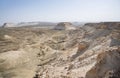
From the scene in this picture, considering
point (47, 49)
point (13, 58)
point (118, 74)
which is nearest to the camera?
point (118, 74)

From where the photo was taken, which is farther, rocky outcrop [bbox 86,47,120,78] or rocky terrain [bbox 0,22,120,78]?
rocky terrain [bbox 0,22,120,78]

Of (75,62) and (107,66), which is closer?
(107,66)

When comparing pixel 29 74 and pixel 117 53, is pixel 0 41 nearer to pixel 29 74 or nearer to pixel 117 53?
pixel 29 74

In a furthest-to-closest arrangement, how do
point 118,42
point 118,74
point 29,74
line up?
point 29,74 → point 118,42 → point 118,74

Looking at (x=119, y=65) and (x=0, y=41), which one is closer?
(x=119, y=65)

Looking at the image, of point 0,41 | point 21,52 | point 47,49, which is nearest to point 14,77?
point 21,52

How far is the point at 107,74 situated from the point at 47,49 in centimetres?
1866

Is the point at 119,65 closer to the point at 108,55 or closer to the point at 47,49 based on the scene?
the point at 108,55

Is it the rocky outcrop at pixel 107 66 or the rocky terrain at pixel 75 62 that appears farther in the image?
the rocky terrain at pixel 75 62

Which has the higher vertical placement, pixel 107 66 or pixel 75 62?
pixel 107 66

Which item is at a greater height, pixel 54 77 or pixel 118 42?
pixel 118 42

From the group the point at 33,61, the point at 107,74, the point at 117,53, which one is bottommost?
the point at 33,61

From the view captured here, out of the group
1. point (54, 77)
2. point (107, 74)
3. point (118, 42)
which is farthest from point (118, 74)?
point (118, 42)

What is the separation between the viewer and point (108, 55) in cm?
1102
